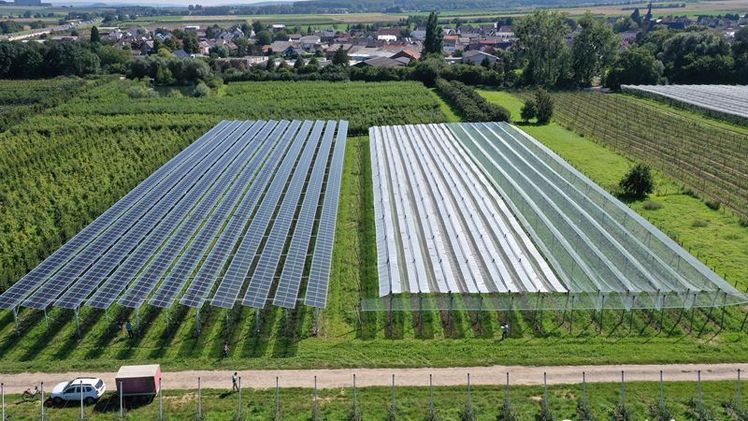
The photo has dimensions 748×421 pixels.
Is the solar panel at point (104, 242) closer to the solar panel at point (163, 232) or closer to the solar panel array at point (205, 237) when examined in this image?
the solar panel array at point (205, 237)

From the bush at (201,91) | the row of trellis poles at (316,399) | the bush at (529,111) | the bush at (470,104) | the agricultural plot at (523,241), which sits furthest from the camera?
the bush at (201,91)

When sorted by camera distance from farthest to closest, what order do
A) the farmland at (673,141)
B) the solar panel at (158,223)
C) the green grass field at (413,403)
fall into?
the farmland at (673,141)
the solar panel at (158,223)
the green grass field at (413,403)

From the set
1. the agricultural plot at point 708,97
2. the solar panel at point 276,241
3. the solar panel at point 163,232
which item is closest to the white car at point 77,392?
the solar panel at point 163,232

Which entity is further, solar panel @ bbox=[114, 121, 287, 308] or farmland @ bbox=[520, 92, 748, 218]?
farmland @ bbox=[520, 92, 748, 218]

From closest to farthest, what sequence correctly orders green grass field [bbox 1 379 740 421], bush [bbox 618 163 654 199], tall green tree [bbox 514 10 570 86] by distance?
green grass field [bbox 1 379 740 421] → bush [bbox 618 163 654 199] → tall green tree [bbox 514 10 570 86]

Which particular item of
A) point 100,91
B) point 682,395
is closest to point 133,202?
point 682,395

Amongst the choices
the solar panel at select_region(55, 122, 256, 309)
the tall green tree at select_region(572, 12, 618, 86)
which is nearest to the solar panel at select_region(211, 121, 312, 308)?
the solar panel at select_region(55, 122, 256, 309)

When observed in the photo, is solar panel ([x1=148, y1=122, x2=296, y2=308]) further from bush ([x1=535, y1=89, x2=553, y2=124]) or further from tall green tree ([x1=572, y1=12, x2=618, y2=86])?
tall green tree ([x1=572, y1=12, x2=618, y2=86])
